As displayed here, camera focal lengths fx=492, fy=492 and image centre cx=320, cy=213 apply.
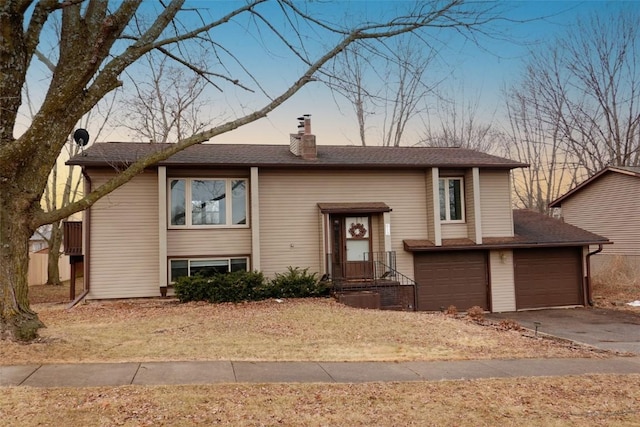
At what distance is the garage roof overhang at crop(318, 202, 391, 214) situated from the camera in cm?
1540

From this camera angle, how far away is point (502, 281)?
17.2 metres

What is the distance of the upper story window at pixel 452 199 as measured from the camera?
16.9 meters

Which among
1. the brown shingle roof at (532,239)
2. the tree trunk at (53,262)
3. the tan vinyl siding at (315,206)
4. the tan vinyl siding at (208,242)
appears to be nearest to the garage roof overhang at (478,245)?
the brown shingle roof at (532,239)

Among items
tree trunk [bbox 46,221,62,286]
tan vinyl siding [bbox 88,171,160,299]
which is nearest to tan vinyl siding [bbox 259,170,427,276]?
tan vinyl siding [bbox 88,171,160,299]

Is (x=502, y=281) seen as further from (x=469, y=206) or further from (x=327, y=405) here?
(x=327, y=405)

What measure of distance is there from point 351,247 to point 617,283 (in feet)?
44.0

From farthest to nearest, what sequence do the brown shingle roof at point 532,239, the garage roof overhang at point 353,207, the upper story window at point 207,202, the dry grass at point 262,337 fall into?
the brown shingle roof at point 532,239, the garage roof overhang at point 353,207, the upper story window at point 207,202, the dry grass at point 262,337

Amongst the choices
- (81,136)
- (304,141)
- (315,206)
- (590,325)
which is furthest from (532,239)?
(81,136)

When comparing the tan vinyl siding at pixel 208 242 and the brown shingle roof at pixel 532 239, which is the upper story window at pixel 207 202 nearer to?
the tan vinyl siding at pixel 208 242

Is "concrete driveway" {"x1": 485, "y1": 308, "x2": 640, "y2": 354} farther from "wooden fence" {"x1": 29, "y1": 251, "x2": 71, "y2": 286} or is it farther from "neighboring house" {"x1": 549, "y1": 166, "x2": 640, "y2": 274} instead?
"wooden fence" {"x1": 29, "y1": 251, "x2": 71, "y2": 286}

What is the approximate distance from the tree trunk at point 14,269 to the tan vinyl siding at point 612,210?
22136 millimetres

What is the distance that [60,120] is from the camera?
8070 mm

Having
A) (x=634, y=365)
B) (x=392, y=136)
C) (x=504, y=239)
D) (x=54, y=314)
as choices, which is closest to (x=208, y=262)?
(x=54, y=314)

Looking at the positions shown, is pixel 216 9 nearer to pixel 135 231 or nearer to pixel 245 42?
pixel 245 42
